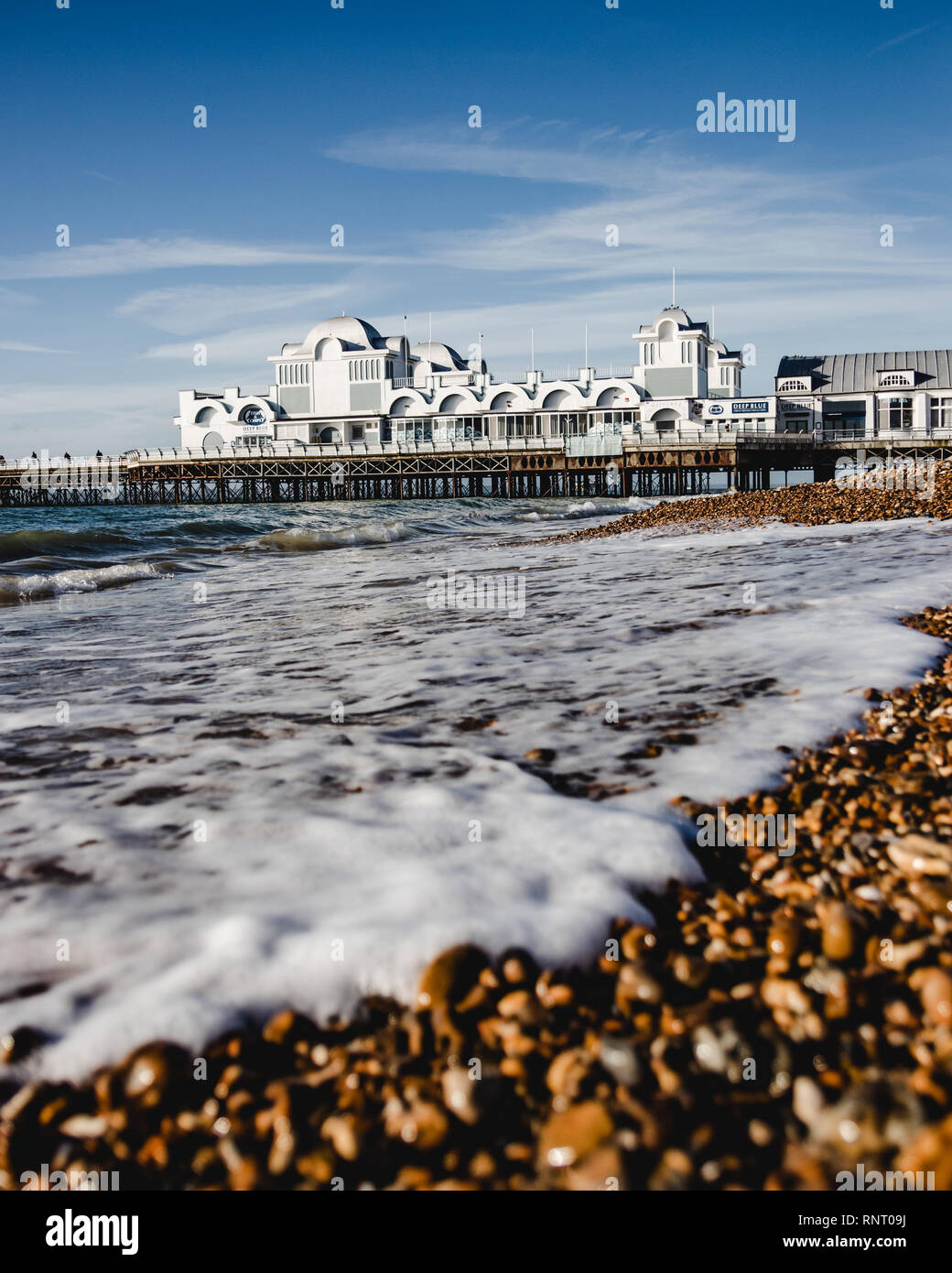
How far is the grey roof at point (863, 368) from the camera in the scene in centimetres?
5419

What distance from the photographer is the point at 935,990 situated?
1948mm

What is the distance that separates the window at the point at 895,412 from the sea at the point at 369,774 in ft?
167

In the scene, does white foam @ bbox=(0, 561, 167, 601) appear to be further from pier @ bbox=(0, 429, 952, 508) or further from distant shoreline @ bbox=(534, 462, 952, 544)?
pier @ bbox=(0, 429, 952, 508)

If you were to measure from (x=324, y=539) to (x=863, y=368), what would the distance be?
46109mm

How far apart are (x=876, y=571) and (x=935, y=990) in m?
7.09

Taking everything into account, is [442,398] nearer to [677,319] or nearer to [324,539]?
[677,319]

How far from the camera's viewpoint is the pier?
44.9 m

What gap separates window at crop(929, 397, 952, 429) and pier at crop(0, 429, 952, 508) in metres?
6.43

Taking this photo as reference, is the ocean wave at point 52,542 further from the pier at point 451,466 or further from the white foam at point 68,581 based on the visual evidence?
the pier at point 451,466

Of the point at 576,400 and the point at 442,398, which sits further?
the point at 442,398

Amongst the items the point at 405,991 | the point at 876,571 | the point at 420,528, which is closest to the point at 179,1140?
the point at 405,991

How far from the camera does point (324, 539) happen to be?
2062cm

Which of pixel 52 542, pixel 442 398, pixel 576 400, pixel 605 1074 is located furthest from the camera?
pixel 442 398

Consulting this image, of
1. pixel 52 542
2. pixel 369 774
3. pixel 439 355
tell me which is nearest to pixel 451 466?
pixel 439 355
